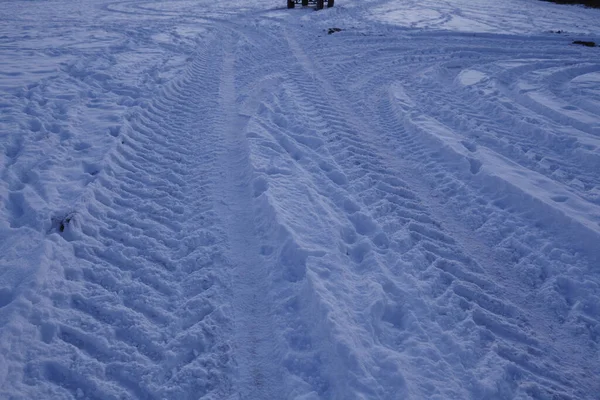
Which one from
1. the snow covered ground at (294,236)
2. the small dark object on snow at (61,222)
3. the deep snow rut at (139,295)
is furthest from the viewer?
the small dark object on snow at (61,222)

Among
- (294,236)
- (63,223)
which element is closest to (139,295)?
(63,223)

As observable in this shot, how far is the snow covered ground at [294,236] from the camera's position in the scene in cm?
257

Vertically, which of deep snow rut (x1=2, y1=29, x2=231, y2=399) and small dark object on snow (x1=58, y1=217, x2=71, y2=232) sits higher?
small dark object on snow (x1=58, y1=217, x2=71, y2=232)

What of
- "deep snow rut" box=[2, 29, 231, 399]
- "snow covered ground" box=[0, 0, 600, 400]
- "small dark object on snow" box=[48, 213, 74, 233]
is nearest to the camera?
"deep snow rut" box=[2, 29, 231, 399]

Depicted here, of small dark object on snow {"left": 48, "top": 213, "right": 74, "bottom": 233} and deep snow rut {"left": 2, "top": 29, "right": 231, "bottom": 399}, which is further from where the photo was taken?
small dark object on snow {"left": 48, "top": 213, "right": 74, "bottom": 233}

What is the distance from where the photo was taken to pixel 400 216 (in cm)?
408

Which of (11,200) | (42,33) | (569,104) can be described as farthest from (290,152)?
(42,33)

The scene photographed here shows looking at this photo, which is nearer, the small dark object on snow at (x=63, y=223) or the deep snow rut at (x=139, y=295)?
the deep snow rut at (x=139, y=295)

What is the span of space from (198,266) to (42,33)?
37.7 feet

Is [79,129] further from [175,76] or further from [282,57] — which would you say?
[282,57]

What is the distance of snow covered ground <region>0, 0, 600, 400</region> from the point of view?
2.57 meters

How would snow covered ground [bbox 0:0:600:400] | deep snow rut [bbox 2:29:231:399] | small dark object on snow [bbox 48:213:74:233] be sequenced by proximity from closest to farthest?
deep snow rut [bbox 2:29:231:399] → snow covered ground [bbox 0:0:600:400] → small dark object on snow [bbox 48:213:74:233]

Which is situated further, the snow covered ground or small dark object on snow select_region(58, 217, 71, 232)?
small dark object on snow select_region(58, 217, 71, 232)

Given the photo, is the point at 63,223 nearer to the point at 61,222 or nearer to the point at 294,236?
the point at 61,222
